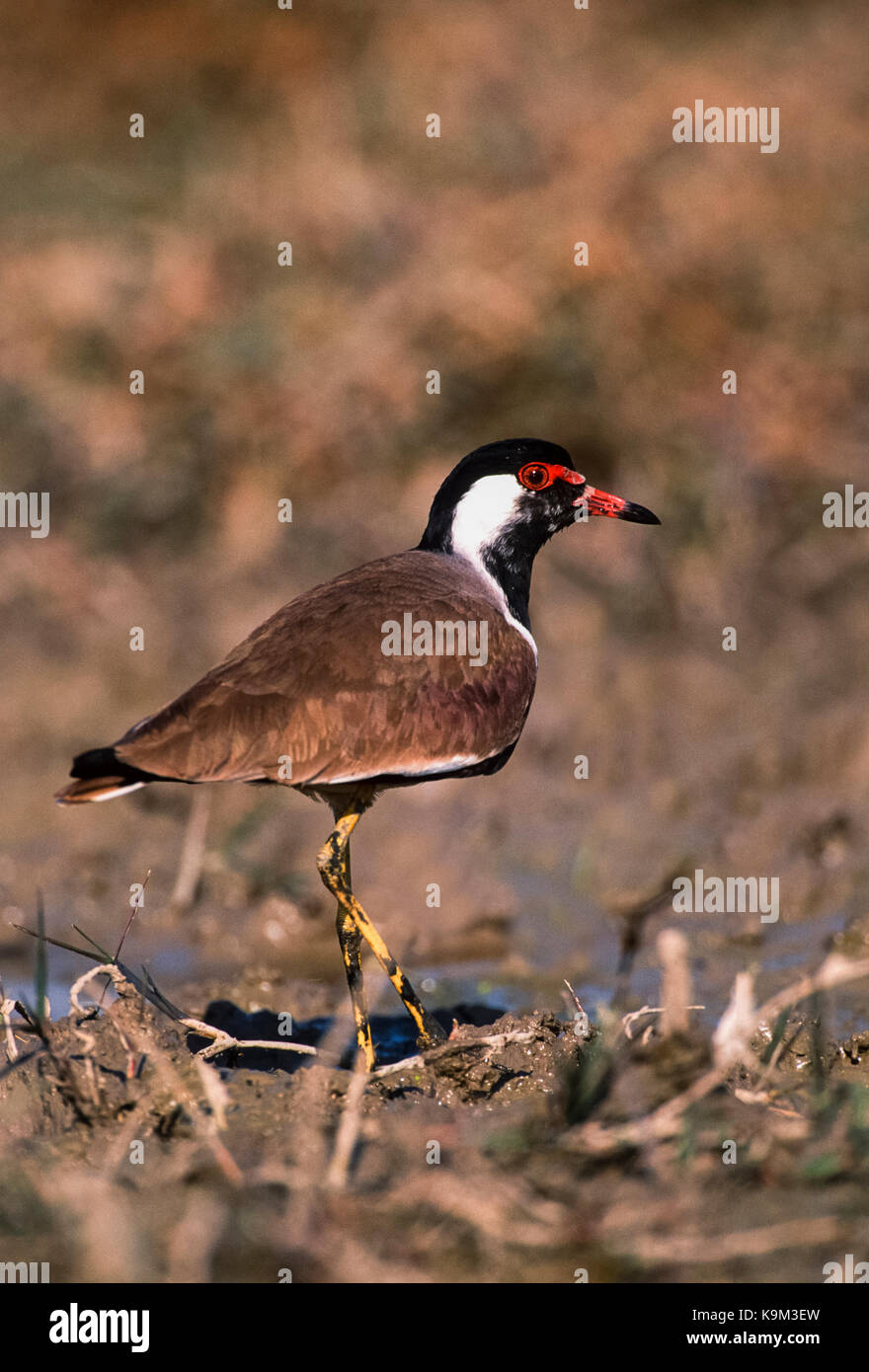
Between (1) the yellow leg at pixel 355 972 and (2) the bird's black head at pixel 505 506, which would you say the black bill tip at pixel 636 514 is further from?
(1) the yellow leg at pixel 355 972

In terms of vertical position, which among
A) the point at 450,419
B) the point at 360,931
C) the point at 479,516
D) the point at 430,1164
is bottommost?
the point at 430,1164

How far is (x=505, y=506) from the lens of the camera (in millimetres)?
5270

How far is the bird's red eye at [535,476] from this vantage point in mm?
5266

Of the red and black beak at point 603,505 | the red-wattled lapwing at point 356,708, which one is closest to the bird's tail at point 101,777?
the red-wattled lapwing at point 356,708

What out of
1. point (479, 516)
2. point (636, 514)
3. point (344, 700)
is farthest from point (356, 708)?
point (636, 514)

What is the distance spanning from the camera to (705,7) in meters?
11.9

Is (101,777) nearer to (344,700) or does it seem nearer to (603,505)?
(344,700)

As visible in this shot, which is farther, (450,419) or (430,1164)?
(450,419)

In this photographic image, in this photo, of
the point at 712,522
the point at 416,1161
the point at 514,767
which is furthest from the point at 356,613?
the point at 712,522

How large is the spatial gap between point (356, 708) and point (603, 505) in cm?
138

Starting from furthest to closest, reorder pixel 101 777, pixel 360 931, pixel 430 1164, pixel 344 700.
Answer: pixel 360 931
pixel 344 700
pixel 101 777
pixel 430 1164

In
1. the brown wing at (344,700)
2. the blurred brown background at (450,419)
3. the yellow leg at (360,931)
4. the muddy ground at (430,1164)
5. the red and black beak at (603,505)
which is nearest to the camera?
the muddy ground at (430,1164)

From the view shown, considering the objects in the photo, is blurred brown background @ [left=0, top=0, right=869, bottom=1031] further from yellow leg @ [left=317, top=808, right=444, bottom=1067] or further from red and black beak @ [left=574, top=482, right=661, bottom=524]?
red and black beak @ [left=574, top=482, right=661, bottom=524]

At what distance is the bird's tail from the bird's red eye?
1715 mm
